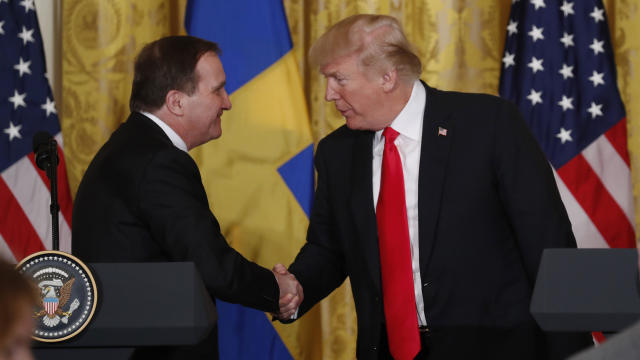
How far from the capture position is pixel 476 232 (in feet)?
8.77

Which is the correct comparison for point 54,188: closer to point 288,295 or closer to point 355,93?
point 288,295

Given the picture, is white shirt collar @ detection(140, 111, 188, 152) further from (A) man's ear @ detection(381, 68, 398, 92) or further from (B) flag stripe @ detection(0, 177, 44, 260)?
(B) flag stripe @ detection(0, 177, 44, 260)

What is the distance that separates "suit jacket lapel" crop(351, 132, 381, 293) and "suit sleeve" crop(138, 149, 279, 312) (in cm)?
42

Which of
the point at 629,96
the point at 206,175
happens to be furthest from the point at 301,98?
the point at 629,96

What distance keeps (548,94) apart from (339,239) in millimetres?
1612

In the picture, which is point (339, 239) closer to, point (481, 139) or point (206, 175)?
point (481, 139)

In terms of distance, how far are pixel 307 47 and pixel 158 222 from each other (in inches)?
90.8

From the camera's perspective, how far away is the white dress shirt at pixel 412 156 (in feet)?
8.88

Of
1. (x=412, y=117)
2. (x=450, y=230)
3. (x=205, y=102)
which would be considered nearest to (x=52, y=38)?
(x=205, y=102)

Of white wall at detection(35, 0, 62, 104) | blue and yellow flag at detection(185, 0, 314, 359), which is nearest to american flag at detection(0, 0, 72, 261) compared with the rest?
white wall at detection(35, 0, 62, 104)

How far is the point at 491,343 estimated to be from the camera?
8.72 feet

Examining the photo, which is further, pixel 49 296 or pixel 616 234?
pixel 616 234

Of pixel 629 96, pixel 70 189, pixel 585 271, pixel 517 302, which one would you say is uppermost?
pixel 585 271

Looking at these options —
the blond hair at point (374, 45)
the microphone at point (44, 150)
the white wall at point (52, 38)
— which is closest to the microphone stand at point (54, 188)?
the microphone at point (44, 150)
